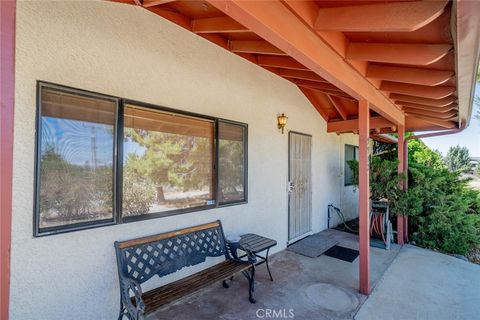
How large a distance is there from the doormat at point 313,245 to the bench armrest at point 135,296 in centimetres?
318

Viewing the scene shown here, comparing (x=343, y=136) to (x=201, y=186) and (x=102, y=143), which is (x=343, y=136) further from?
(x=102, y=143)

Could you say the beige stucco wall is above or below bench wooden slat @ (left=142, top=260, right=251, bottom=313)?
above

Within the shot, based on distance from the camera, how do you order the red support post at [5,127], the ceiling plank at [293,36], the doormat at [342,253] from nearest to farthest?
the red support post at [5,127] < the ceiling plank at [293,36] < the doormat at [342,253]

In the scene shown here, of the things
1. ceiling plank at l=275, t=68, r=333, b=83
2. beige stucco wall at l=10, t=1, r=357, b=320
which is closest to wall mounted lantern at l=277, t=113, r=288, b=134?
beige stucco wall at l=10, t=1, r=357, b=320

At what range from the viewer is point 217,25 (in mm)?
2857

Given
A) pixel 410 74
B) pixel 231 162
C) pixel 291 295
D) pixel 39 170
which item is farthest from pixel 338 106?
pixel 39 170

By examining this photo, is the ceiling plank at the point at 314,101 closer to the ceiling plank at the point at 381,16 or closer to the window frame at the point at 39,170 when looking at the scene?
the ceiling plank at the point at 381,16

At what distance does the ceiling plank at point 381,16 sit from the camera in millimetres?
1605

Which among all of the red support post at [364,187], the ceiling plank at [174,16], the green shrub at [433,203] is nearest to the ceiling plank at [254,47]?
the ceiling plank at [174,16]

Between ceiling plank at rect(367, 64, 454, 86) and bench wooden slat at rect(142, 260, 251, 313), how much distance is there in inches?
110

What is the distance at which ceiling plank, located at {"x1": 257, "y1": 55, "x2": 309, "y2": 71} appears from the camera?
11.5ft

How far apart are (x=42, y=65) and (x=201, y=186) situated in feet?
6.66

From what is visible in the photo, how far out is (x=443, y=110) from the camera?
380 centimetres

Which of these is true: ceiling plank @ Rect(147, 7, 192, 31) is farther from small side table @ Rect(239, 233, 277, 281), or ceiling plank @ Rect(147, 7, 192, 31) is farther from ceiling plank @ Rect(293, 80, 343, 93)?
small side table @ Rect(239, 233, 277, 281)
